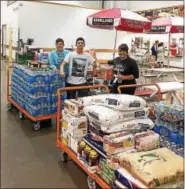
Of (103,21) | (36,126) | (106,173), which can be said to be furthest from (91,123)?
(103,21)

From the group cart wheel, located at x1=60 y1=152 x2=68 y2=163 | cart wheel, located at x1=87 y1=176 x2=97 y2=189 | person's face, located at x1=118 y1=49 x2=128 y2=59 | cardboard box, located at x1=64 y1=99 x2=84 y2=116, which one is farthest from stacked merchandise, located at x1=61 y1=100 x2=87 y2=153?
person's face, located at x1=118 y1=49 x2=128 y2=59

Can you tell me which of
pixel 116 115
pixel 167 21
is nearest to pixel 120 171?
pixel 116 115

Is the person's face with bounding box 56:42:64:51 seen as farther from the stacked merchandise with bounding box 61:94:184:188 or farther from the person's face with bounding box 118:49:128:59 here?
the stacked merchandise with bounding box 61:94:184:188

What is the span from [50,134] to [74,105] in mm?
1476

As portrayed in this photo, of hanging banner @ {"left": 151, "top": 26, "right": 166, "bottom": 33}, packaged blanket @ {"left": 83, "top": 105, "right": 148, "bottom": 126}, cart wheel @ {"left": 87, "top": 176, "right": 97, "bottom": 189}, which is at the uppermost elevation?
hanging banner @ {"left": 151, "top": 26, "right": 166, "bottom": 33}

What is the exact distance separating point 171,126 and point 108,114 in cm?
78

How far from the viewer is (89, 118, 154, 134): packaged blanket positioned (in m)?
2.71

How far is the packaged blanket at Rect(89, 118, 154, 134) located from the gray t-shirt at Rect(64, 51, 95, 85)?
5.51ft

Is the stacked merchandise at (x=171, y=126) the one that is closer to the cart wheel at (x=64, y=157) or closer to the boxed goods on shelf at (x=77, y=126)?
the boxed goods on shelf at (x=77, y=126)

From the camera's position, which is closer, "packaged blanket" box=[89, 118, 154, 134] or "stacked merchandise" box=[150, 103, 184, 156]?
"packaged blanket" box=[89, 118, 154, 134]

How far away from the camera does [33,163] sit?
3359mm

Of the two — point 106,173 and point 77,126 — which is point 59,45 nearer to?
point 77,126

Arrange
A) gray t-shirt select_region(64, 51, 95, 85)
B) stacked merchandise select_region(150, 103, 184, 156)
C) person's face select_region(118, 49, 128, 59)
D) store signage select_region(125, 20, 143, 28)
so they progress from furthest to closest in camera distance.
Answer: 1. store signage select_region(125, 20, 143, 28)
2. gray t-shirt select_region(64, 51, 95, 85)
3. person's face select_region(118, 49, 128, 59)
4. stacked merchandise select_region(150, 103, 184, 156)

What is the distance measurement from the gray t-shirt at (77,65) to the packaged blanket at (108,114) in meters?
1.60
